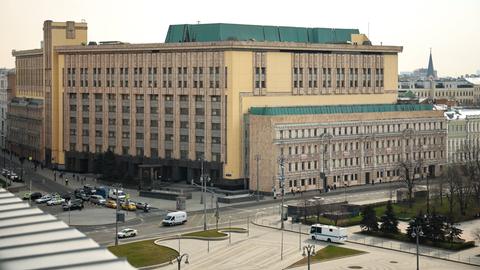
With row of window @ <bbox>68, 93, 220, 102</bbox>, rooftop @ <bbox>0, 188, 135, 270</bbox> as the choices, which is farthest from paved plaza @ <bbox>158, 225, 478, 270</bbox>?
rooftop @ <bbox>0, 188, 135, 270</bbox>

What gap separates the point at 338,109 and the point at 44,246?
91465 mm

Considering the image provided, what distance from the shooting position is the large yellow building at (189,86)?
106 metres

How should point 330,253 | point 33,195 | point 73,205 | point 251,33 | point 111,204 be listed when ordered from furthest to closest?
point 251,33, point 33,195, point 111,204, point 73,205, point 330,253

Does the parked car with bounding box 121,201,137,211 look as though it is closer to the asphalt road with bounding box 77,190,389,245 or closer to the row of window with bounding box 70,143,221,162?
the asphalt road with bounding box 77,190,389,245

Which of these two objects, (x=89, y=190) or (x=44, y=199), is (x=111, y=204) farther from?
(x=89, y=190)

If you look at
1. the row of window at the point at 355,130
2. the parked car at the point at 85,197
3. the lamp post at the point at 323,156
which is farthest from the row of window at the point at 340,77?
the parked car at the point at 85,197

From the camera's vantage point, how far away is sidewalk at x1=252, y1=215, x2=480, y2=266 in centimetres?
6488

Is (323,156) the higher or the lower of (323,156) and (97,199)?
the higher

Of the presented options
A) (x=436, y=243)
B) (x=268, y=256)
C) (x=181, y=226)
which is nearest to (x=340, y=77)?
(x=181, y=226)

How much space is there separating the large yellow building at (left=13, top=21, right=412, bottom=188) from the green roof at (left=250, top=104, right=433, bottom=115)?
15.2 ft

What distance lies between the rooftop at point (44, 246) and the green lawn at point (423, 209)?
207 ft

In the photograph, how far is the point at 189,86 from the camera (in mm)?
109938

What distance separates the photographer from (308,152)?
10338 centimetres

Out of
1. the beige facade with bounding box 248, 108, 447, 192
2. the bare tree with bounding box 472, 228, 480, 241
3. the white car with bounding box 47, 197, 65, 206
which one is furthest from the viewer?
the beige facade with bounding box 248, 108, 447, 192
